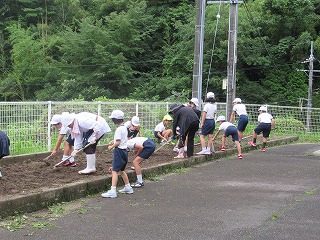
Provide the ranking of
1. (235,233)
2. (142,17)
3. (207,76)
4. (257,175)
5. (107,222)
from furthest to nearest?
(142,17)
(207,76)
(257,175)
(107,222)
(235,233)

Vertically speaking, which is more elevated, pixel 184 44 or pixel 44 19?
pixel 44 19

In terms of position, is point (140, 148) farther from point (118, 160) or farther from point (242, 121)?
point (242, 121)

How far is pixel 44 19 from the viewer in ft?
164

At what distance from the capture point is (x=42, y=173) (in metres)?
8.63

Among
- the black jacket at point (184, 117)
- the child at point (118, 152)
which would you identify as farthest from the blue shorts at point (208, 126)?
the child at point (118, 152)

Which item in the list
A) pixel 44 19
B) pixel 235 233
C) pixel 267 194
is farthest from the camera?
pixel 44 19

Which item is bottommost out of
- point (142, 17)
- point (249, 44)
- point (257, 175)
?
point (257, 175)

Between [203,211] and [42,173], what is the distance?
11.2 ft

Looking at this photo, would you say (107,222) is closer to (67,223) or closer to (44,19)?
(67,223)

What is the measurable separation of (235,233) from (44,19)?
157 ft

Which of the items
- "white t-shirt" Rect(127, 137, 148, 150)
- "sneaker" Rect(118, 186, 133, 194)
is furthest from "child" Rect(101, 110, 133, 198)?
"white t-shirt" Rect(127, 137, 148, 150)

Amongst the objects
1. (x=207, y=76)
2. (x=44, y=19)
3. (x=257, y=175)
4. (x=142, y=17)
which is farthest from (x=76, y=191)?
(x=44, y=19)

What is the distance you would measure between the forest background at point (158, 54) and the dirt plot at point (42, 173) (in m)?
22.4

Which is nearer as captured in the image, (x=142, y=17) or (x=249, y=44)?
(x=249, y=44)
